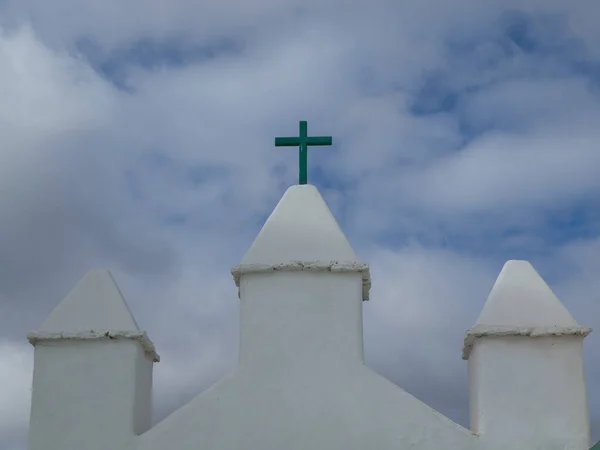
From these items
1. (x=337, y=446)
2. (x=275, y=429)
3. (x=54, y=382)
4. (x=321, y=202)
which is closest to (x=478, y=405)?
(x=337, y=446)

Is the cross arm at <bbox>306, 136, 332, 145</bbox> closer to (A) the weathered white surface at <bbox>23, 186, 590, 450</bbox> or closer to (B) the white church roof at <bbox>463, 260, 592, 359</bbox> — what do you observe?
(A) the weathered white surface at <bbox>23, 186, 590, 450</bbox>

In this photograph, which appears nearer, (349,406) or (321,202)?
(349,406)

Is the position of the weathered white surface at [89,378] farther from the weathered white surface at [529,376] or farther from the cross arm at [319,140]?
the weathered white surface at [529,376]

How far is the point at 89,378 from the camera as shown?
31.8 feet

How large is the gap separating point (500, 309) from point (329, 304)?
5.90ft

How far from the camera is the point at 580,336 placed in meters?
9.52

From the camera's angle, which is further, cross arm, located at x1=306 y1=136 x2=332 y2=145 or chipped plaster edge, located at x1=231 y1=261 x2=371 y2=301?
cross arm, located at x1=306 y1=136 x2=332 y2=145

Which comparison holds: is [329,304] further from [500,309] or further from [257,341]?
[500,309]

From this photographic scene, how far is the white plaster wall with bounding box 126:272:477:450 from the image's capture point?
9.35 meters

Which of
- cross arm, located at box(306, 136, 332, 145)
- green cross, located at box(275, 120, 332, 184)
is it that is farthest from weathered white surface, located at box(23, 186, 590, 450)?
cross arm, located at box(306, 136, 332, 145)

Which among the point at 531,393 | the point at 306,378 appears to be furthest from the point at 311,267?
the point at 531,393

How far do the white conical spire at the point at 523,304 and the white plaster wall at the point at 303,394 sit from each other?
1248 mm

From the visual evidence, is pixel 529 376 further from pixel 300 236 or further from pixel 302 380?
pixel 300 236

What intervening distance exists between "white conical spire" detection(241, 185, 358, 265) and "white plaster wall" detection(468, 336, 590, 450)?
1.85m
